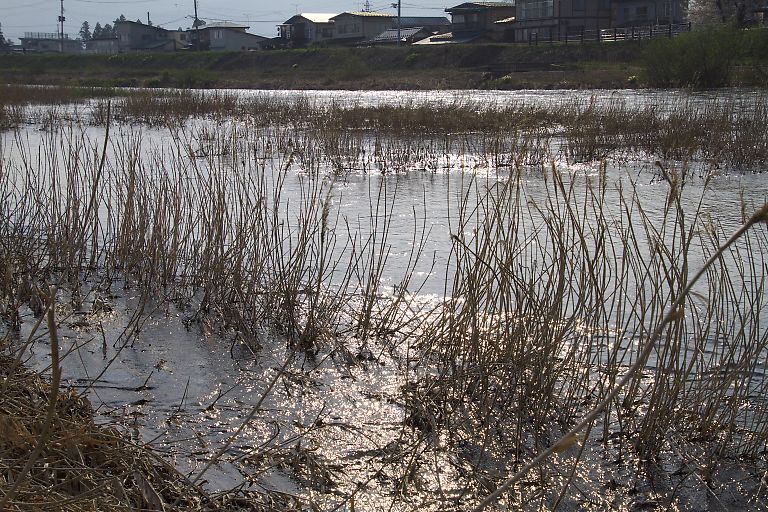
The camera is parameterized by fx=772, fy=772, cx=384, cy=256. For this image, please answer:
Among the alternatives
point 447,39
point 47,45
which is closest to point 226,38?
point 447,39

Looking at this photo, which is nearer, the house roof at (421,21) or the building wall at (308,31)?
the building wall at (308,31)

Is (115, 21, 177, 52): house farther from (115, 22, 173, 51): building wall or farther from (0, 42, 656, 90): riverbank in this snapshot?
(0, 42, 656, 90): riverbank

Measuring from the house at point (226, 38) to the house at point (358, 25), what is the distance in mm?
7795

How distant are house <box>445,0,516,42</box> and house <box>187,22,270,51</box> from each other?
2260 cm

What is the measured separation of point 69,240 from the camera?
17.4ft

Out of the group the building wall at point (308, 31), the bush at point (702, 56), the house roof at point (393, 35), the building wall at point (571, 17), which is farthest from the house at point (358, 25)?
the bush at point (702, 56)

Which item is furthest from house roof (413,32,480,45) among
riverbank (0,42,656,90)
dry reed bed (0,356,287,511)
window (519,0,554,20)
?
dry reed bed (0,356,287,511)

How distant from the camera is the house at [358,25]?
2675 inches

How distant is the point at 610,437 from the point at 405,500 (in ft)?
3.40

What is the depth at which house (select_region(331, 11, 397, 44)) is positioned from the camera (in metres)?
67.9

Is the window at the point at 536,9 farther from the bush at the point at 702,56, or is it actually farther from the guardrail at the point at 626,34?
the bush at the point at 702,56

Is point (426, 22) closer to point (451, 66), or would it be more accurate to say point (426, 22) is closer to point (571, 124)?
point (451, 66)

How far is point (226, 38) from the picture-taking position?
73188 millimetres

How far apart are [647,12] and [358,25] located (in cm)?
2898
